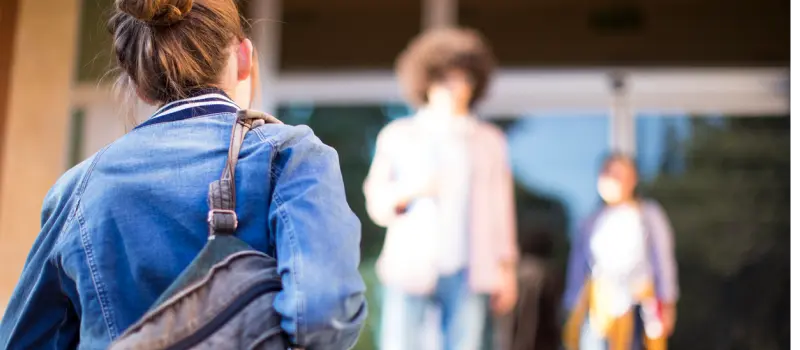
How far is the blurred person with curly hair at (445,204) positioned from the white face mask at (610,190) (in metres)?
0.71

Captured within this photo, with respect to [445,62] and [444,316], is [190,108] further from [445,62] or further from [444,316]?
[445,62]

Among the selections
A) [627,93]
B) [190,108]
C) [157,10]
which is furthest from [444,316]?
[157,10]

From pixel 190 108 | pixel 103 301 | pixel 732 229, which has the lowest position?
pixel 732 229

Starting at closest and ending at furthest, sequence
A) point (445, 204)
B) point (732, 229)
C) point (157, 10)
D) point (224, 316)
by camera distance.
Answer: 1. point (224, 316)
2. point (157, 10)
3. point (445, 204)
4. point (732, 229)

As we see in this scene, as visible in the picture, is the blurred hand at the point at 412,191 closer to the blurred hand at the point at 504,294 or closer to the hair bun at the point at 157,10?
the blurred hand at the point at 504,294

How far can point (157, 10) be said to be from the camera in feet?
3.93

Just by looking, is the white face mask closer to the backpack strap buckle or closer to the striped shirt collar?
the striped shirt collar

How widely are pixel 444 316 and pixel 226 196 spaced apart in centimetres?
312

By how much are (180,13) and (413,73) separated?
3.74 meters

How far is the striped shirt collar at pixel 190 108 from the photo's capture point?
4.14 ft

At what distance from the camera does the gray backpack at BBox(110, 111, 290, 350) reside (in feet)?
3.52

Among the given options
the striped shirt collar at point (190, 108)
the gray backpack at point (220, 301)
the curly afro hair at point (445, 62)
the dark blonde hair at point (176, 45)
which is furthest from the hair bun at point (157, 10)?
the curly afro hair at point (445, 62)

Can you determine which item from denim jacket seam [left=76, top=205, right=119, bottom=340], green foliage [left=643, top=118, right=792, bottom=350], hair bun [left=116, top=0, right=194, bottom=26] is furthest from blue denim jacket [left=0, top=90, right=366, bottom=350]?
green foliage [left=643, top=118, right=792, bottom=350]

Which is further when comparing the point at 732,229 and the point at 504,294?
the point at 732,229
